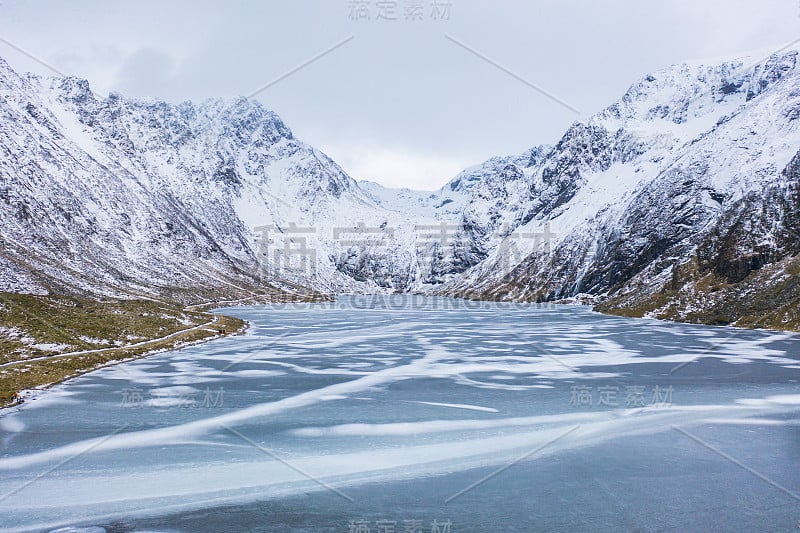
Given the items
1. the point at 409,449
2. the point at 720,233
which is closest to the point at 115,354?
the point at 409,449

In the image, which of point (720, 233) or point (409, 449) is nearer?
point (409, 449)

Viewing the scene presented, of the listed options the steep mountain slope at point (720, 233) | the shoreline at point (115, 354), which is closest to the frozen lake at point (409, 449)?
the shoreline at point (115, 354)

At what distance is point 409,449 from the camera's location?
2614 cm

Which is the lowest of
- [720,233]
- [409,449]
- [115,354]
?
[409,449]

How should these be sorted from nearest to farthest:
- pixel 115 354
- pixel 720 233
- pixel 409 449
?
pixel 409 449
pixel 115 354
pixel 720 233

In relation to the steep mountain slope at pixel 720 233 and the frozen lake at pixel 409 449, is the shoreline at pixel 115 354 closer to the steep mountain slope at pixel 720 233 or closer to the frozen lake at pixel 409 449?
the frozen lake at pixel 409 449

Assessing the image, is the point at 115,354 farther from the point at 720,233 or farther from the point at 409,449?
the point at 720,233

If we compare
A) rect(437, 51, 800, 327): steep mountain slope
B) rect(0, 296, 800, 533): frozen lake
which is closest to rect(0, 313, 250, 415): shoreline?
Answer: rect(0, 296, 800, 533): frozen lake

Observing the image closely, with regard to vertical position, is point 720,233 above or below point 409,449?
above

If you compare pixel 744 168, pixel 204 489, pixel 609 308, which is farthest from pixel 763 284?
pixel 204 489

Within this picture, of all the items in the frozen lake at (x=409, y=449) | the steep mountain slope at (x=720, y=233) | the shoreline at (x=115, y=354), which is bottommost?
the frozen lake at (x=409, y=449)

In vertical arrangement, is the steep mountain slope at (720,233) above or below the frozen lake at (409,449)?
above

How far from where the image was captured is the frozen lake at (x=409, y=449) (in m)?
18.8

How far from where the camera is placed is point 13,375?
41.7 meters
